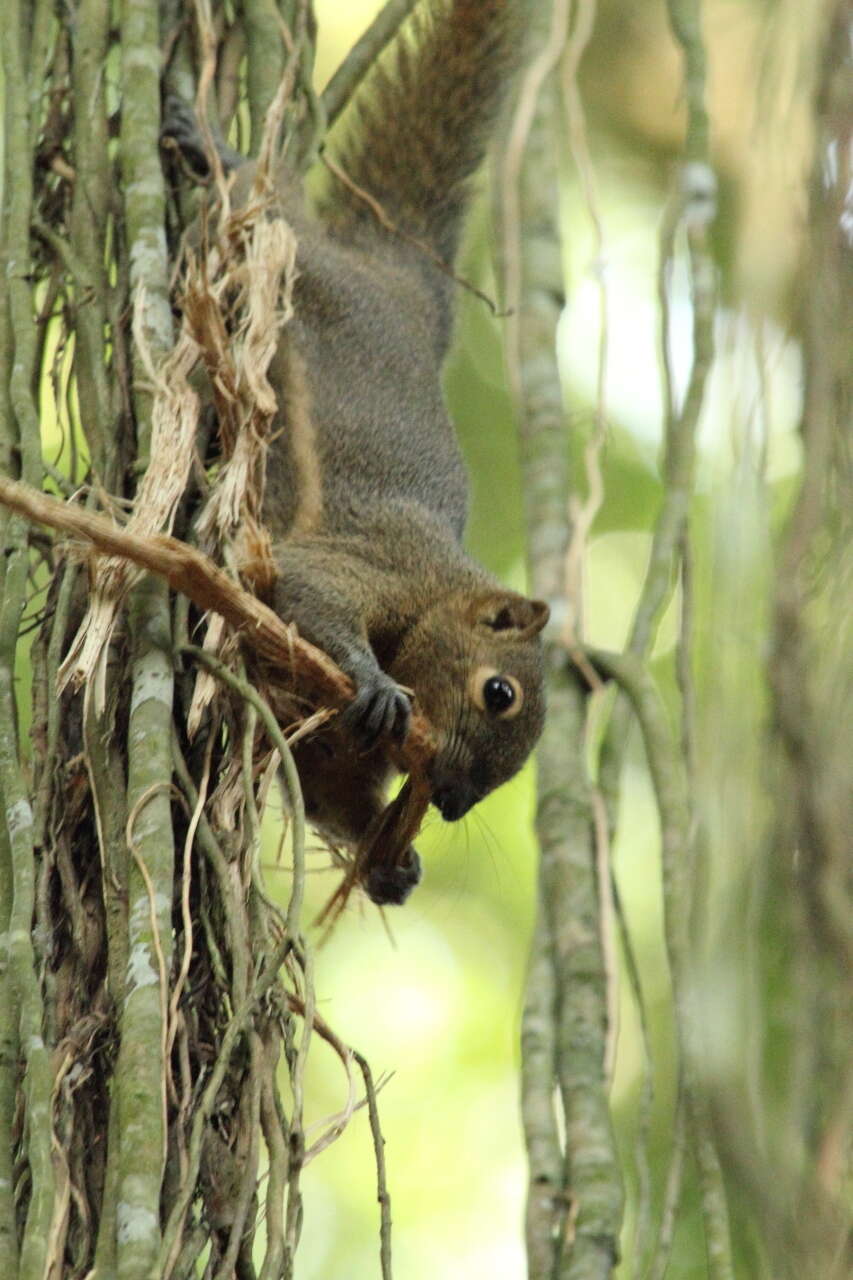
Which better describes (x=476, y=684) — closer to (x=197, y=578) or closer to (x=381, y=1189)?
(x=197, y=578)

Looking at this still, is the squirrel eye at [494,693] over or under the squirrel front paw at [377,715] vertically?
over

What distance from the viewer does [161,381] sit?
2.53m

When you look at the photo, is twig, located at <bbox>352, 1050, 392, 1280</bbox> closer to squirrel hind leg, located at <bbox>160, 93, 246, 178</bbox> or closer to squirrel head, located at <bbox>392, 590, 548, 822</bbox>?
squirrel head, located at <bbox>392, 590, 548, 822</bbox>

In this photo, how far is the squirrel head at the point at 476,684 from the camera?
312 cm

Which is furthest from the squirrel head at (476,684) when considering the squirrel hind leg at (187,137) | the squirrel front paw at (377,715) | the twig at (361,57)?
the twig at (361,57)

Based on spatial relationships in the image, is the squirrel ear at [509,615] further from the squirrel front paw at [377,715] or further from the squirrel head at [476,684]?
the squirrel front paw at [377,715]

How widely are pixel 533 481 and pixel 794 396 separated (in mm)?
655

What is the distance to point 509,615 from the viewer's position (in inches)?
131

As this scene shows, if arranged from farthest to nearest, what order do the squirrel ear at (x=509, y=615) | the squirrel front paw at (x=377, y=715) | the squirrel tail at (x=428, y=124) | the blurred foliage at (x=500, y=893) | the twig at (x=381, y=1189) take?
the blurred foliage at (x=500, y=893)
the squirrel tail at (x=428, y=124)
the squirrel ear at (x=509, y=615)
the squirrel front paw at (x=377, y=715)
the twig at (x=381, y=1189)

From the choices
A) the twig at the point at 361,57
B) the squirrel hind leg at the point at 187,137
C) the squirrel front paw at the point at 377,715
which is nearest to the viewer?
the squirrel front paw at the point at 377,715

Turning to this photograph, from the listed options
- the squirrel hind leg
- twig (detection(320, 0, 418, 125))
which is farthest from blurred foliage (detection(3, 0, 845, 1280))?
the squirrel hind leg

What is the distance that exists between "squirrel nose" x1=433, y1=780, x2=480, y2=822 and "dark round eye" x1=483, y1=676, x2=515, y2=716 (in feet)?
0.58

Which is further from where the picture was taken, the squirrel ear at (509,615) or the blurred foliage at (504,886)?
the blurred foliage at (504,886)

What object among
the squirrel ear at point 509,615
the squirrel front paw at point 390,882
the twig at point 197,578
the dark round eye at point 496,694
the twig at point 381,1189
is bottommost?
the twig at point 381,1189
